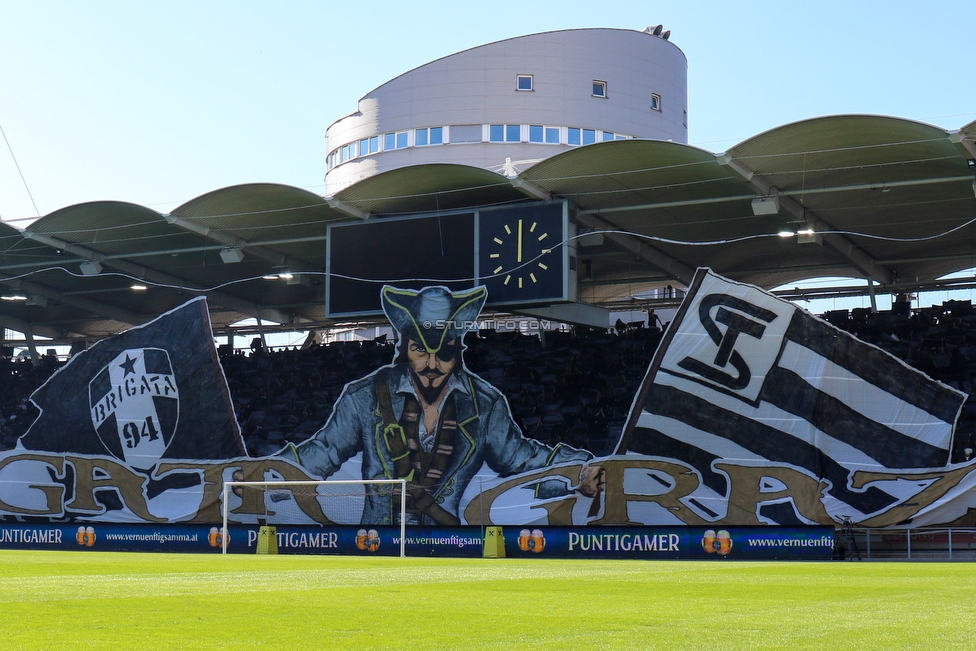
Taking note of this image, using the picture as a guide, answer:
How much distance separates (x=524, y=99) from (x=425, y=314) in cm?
2497

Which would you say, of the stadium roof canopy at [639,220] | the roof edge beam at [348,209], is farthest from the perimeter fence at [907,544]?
the roof edge beam at [348,209]

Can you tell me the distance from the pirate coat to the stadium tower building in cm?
2369

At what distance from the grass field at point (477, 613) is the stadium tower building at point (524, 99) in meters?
40.8

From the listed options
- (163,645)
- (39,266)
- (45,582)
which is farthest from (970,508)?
(39,266)

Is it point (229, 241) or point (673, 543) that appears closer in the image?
point (673, 543)

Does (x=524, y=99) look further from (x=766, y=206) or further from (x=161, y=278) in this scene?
(x=766, y=206)

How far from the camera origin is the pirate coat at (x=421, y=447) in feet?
89.6

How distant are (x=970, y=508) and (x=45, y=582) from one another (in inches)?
756

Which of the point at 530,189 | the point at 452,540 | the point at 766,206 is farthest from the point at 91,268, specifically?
the point at 766,206

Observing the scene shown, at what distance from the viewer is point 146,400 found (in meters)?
31.5

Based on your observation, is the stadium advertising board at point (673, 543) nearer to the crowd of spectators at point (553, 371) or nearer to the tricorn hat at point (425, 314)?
the crowd of spectators at point (553, 371)

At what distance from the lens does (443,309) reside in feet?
93.7

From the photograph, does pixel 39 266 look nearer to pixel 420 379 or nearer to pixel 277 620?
pixel 420 379

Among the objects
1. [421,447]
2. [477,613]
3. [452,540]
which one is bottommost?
[452,540]
